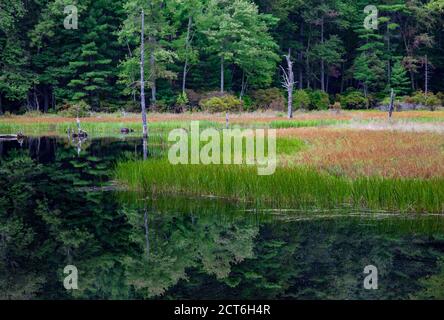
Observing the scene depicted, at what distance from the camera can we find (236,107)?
149ft

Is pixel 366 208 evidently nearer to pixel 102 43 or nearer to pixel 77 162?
pixel 77 162

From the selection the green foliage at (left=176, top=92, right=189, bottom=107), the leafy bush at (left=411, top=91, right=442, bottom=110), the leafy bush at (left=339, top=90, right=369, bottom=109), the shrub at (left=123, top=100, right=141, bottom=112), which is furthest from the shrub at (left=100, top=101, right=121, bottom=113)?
the leafy bush at (left=411, top=91, right=442, bottom=110)

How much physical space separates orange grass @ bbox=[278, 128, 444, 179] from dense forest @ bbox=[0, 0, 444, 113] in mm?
24950

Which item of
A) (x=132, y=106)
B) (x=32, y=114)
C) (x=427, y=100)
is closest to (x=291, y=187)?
(x=132, y=106)

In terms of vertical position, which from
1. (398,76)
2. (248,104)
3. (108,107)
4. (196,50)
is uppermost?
(196,50)

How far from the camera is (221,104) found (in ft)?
143

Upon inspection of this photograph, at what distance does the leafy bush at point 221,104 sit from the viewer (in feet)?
143

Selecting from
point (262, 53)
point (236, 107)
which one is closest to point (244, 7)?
point (262, 53)

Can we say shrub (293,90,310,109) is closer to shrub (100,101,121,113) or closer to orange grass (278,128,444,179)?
shrub (100,101,121,113)

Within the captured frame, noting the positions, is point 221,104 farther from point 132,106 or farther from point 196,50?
point 132,106

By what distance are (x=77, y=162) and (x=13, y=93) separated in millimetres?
26828

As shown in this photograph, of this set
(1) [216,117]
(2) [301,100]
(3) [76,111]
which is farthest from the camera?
(2) [301,100]

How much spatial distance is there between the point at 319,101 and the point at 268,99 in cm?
476

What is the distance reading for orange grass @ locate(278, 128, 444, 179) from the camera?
12.8 metres
